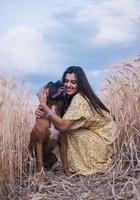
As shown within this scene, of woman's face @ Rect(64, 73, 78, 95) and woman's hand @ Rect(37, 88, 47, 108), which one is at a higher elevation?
woman's face @ Rect(64, 73, 78, 95)

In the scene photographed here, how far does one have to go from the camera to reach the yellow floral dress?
18.1 ft

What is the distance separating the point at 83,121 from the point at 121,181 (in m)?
0.74

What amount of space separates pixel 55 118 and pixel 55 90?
0.30 m

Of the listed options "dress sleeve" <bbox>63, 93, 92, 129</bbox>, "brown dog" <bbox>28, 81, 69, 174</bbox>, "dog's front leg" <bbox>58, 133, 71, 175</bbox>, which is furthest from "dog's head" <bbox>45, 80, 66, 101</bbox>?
"dog's front leg" <bbox>58, 133, 71, 175</bbox>

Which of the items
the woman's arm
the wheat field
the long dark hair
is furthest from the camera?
the long dark hair

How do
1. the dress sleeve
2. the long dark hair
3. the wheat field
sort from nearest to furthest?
the wheat field, the dress sleeve, the long dark hair

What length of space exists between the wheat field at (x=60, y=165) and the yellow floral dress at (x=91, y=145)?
Answer: 102mm

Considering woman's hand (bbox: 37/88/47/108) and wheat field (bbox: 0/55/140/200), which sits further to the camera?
woman's hand (bbox: 37/88/47/108)

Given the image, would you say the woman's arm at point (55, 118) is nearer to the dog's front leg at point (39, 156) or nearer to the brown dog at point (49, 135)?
the brown dog at point (49, 135)

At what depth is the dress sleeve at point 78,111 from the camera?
17.5 ft

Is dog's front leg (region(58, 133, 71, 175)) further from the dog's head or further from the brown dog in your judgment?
the dog's head

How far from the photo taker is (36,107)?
570cm

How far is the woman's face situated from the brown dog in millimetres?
58

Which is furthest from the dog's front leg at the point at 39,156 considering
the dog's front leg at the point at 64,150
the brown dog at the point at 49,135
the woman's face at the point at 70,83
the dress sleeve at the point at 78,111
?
the woman's face at the point at 70,83
